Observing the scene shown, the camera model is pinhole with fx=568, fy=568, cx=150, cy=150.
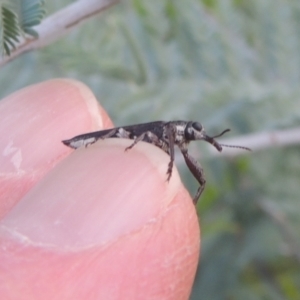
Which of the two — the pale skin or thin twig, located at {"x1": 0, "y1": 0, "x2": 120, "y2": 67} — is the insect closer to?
the pale skin

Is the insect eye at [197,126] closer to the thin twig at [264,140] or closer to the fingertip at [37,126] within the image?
the fingertip at [37,126]

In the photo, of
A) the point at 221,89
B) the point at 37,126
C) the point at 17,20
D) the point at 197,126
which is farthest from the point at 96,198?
the point at 221,89

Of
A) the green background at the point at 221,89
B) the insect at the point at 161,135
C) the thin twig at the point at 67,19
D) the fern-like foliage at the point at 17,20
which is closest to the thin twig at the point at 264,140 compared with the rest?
the green background at the point at 221,89

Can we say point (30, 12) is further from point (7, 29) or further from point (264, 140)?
point (264, 140)

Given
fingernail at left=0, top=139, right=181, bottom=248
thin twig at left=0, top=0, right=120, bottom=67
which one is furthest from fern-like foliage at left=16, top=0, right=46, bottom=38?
fingernail at left=0, top=139, right=181, bottom=248

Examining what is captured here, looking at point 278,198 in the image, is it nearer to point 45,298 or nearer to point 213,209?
point 213,209

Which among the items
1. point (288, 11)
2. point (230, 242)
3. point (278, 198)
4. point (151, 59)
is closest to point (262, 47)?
point (288, 11)
